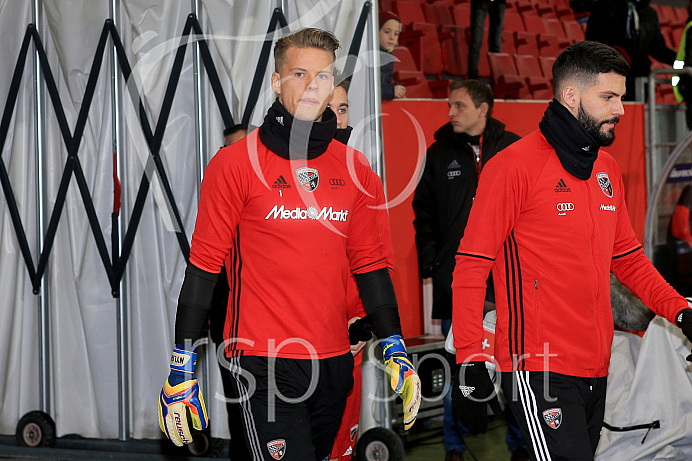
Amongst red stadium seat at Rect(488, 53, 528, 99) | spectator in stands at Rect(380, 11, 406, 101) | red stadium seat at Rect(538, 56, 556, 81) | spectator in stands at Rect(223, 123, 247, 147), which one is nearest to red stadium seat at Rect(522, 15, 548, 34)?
red stadium seat at Rect(538, 56, 556, 81)

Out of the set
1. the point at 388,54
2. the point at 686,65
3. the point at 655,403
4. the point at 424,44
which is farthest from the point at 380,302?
the point at 686,65

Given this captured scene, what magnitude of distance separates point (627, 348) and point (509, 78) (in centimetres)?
471

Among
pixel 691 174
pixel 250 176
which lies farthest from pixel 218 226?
pixel 691 174

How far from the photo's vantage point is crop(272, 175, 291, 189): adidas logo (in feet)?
7.87

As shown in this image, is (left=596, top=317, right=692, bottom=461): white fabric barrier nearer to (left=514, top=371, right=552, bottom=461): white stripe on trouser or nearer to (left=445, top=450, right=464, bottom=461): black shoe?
(left=445, top=450, right=464, bottom=461): black shoe

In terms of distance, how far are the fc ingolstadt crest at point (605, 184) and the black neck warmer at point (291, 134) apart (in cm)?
85

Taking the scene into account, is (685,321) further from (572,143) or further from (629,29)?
(629,29)

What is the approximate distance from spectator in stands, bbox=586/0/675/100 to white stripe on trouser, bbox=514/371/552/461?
18.0ft

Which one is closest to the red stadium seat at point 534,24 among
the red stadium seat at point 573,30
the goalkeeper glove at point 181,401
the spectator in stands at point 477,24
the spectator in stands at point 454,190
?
the red stadium seat at point 573,30

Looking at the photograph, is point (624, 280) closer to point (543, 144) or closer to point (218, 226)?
point (543, 144)

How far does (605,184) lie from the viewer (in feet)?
8.58

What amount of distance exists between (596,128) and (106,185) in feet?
9.94

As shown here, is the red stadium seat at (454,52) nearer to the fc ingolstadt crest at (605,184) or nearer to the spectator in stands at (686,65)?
the spectator in stands at (686,65)

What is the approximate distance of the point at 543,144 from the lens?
102 inches
